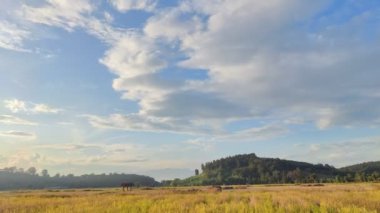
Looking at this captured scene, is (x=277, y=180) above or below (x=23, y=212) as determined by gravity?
above

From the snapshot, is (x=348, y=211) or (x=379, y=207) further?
(x=379, y=207)

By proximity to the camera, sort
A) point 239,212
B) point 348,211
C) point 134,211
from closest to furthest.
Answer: point 348,211 → point 239,212 → point 134,211

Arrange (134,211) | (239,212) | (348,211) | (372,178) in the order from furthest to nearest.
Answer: (372,178)
(134,211)
(239,212)
(348,211)

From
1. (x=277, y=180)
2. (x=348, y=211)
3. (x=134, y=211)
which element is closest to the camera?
(x=348, y=211)

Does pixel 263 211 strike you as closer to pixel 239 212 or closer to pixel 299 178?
pixel 239 212

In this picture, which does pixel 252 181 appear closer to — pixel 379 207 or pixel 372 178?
pixel 372 178

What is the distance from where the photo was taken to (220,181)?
172500 millimetres

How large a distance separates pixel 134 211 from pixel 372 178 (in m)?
121

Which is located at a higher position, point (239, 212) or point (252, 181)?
point (252, 181)

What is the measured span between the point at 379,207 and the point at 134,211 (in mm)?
10576

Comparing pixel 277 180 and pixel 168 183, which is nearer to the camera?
pixel 277 180

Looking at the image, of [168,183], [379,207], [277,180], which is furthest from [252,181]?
[379,207]

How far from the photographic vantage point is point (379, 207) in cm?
1798

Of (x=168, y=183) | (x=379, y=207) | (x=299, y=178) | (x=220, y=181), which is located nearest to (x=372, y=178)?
(x=299, y=178)
